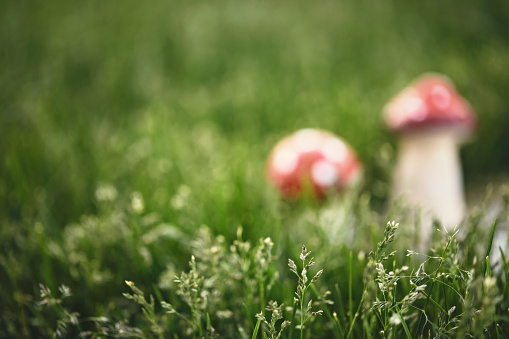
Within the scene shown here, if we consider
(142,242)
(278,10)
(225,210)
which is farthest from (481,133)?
(278,10)

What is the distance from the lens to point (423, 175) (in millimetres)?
1426

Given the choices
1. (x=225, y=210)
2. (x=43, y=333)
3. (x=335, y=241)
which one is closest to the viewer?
(x=43, y=333)

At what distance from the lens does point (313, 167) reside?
4.35ft

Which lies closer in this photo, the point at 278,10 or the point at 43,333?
the point at 43,333

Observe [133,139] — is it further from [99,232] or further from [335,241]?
[335,241]

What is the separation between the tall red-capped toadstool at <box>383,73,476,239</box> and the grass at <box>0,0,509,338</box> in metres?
0.12

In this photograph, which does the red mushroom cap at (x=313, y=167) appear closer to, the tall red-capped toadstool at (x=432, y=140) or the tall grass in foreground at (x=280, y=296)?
the tall red-capped toadstool at (x=432, y=140)

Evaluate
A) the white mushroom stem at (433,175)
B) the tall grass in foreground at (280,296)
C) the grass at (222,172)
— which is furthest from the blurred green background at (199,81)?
the tall grass in foreground at (280,296)

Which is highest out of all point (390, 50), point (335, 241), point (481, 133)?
point (390, 50)

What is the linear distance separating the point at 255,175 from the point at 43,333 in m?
0.81

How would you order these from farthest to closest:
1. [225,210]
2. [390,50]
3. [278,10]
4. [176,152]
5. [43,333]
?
[278,10]
[390,50]
[176,152]
[225,210]
[43,333]

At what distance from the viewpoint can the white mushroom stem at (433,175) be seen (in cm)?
140

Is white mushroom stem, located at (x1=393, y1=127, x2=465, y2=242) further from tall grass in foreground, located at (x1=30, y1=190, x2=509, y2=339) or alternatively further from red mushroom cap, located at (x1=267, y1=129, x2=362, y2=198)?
tall grass in foreground, located at (x1=30, y1=190, x2=509, y2=339)

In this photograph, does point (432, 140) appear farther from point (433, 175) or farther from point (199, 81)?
point (199, 81)
